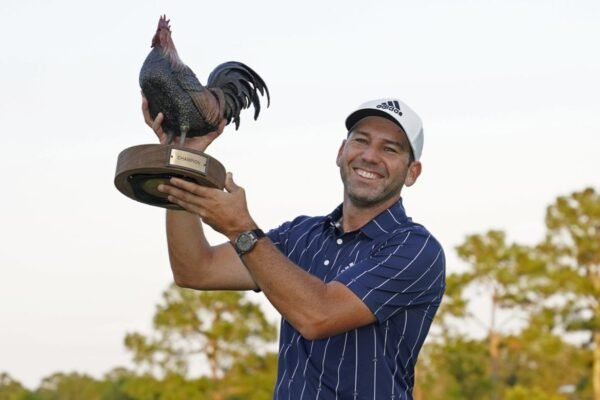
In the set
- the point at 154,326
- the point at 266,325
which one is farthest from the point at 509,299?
the point at 154,326

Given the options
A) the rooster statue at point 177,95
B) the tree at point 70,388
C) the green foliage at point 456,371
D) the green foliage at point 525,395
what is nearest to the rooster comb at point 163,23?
the rooster statue at point 177,95

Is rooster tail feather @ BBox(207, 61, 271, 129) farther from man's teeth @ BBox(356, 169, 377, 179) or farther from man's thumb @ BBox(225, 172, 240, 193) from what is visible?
man's thumb @ BBox(225, 172, 240, 193)

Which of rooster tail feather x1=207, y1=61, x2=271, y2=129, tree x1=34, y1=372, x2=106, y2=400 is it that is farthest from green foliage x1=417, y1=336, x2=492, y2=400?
rooster tail feather x1=207, y1=61, x2=271, y2=129

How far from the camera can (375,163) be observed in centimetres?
586

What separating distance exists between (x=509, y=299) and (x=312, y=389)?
124 ft

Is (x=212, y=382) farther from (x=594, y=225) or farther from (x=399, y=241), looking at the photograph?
(x=399, y=241)

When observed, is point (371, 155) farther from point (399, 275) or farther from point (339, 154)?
point (399, 275)

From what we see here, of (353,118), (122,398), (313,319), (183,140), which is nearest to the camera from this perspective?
(313,319)

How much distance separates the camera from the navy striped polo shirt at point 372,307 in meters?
5.51

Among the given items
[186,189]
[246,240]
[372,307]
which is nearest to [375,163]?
[372,307]

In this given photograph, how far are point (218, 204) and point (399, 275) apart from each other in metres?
1.05

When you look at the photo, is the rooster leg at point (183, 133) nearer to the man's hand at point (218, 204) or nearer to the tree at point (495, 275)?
the man's hand at point (218, 204)

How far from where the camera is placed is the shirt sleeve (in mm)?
5508

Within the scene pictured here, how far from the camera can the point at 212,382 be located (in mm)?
46375
